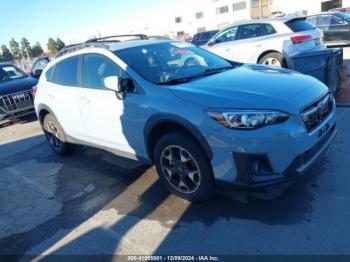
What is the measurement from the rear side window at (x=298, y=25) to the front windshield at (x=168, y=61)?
4.33 metres

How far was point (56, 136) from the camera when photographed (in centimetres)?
573

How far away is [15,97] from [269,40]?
6630 millimetres

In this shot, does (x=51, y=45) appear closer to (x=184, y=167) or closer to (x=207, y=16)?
(x=207, y=16)

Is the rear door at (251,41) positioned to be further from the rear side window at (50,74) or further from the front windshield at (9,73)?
the front windshield at (9,73)

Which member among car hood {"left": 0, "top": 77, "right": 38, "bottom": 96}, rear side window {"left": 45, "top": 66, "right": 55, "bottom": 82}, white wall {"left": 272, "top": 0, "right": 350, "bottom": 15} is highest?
rear side window {"left": 45, "top": 66, "right": 55, "bottom": 82}

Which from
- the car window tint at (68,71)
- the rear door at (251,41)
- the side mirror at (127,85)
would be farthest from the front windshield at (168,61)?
the rear door at (251,41)

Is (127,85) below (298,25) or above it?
above

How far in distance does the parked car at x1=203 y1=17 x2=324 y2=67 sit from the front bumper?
5380 millimetres

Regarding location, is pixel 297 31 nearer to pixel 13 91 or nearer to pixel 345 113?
pixel 345 113

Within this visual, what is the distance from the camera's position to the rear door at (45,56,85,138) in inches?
186

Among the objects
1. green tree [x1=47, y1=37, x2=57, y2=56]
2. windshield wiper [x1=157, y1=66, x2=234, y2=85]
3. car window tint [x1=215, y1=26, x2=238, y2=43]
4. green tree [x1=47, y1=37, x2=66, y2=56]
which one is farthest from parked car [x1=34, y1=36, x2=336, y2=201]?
green tree [x1=47, y1=37, x2=57, y2=56]

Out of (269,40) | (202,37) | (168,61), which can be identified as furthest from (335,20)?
(168,61)

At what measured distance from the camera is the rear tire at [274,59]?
26.1 feet

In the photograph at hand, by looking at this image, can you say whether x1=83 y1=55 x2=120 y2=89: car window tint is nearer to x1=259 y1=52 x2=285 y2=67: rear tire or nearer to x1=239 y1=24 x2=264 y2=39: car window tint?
x1=259 y1=52 x2=285 y2=67: rear tire
